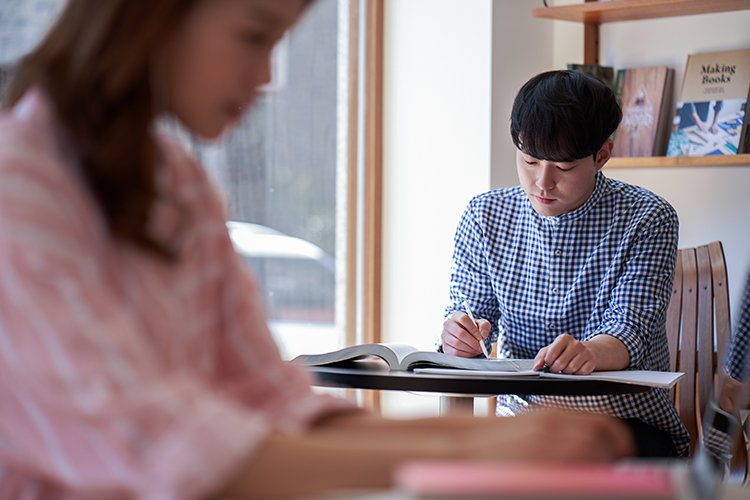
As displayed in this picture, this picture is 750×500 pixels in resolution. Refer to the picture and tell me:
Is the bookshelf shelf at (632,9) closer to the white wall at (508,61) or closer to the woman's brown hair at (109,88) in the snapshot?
the white wall at (508,61)

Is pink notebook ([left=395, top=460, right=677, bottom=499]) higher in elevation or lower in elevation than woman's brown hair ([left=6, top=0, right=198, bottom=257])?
lower

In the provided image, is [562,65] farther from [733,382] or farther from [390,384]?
[390,384]

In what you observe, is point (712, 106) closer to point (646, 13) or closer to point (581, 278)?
point (646, 13)

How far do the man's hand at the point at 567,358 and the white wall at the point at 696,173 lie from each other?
3.60 feet

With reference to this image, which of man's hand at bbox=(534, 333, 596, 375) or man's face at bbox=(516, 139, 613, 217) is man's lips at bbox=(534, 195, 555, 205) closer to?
man's face at bbox=(516, 139, 613, 217)

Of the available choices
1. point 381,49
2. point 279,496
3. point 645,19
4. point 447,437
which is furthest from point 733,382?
point 381,49

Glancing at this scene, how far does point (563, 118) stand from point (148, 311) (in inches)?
50.1

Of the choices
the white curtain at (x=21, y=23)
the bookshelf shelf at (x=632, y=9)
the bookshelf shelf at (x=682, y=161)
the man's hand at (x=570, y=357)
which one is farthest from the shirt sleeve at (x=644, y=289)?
the white curtain at (x=21, y=23)

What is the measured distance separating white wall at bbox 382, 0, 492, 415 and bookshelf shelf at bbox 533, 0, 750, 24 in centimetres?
27

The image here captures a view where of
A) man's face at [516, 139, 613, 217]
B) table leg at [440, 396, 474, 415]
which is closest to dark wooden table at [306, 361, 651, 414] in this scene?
table leg at [440, 396, 474, 415]

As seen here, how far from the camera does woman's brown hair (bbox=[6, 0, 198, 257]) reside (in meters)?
0.60

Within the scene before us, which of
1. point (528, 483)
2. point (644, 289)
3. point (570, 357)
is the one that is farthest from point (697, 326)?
point (528, 483)

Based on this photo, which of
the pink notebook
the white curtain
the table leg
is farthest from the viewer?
the white curtain

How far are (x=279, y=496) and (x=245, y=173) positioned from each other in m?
2.00
